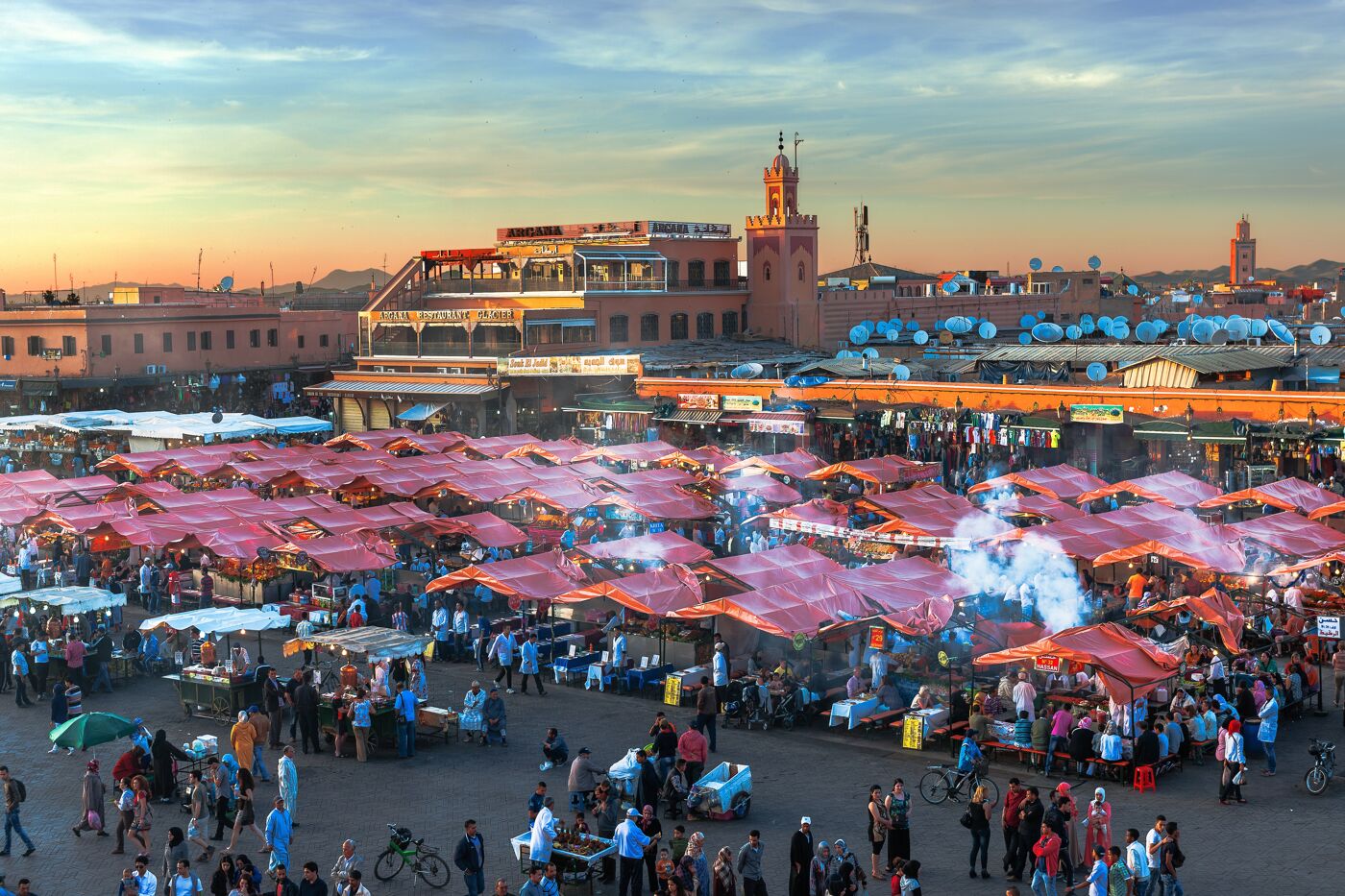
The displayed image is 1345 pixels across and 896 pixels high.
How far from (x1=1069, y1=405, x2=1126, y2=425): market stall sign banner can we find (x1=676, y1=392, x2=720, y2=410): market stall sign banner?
12.5 m

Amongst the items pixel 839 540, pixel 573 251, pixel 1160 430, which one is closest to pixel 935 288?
pixel 573 251

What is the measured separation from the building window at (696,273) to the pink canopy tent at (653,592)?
44.3 metres

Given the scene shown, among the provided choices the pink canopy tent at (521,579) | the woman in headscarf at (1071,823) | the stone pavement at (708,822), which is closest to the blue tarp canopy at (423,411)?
the pink canopy tent at (521,579)

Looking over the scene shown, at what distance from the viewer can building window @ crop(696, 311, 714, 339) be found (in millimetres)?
66500

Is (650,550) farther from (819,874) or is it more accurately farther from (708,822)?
(819,874)

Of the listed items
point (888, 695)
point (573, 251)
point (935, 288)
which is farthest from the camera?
point (935, 288)

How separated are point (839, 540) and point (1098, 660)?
39.4 ft

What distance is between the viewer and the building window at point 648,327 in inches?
2483

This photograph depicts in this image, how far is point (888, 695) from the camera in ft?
68.3

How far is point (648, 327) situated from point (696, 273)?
5.67 m

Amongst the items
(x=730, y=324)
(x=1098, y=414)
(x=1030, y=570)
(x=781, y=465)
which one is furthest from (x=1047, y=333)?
(x=1030, y=570)

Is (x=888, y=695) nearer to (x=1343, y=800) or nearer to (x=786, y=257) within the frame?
(x=1343, y=800)

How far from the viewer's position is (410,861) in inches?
587

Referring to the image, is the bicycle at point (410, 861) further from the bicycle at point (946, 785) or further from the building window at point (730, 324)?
the building window at point (730, 324)
